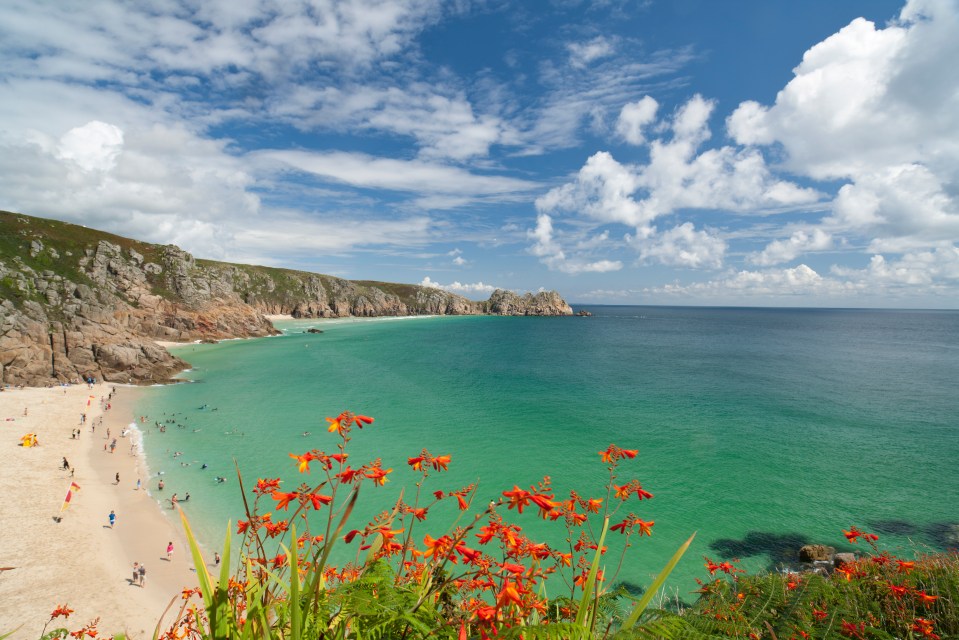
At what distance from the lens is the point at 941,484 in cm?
2844

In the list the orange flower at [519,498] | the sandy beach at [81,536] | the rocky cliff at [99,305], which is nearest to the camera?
the orange flower at [519,498]

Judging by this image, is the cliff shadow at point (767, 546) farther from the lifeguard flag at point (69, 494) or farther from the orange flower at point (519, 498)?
the lifeguard flag at point (69, 494)

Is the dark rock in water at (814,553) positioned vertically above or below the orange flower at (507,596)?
below

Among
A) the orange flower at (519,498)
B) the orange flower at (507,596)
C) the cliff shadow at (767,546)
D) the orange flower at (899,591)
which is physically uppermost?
the orange flower at (519,498)

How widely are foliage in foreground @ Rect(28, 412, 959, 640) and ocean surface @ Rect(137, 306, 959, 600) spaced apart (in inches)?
548

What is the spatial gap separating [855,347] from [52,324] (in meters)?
156

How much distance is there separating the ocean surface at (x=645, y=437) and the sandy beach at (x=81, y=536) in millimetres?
1991

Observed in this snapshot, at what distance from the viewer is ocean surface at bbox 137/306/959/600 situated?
2384cm

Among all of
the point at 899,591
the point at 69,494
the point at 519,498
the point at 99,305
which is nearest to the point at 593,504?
Result: the point at 519,498

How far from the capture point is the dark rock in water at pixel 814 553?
1989 cm

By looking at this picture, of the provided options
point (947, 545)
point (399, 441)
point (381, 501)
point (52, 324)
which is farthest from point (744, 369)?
point (52, 324)

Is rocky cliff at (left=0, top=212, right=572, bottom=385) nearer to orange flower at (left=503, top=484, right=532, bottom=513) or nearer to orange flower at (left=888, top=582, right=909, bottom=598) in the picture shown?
orange flower at (left=503, top=484, right=532, bottom=513)

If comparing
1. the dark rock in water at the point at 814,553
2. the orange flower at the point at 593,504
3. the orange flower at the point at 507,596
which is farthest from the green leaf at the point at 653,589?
the dark rock in water at the point at 814,553


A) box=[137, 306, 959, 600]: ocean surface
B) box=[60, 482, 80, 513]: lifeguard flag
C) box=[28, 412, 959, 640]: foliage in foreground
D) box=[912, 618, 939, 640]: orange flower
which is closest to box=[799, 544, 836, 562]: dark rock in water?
box=[137, 306, 959, 600]: ocean surface
